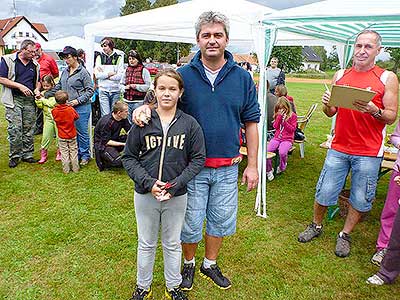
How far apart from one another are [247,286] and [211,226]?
0.65 metres

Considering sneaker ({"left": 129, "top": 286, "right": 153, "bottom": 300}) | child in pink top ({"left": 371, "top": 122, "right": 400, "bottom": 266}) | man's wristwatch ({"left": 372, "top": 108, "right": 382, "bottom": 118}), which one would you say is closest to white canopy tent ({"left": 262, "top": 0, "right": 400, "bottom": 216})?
man's wristwatch ({"left": 372, "top": 108, "right": 382, "bottom": 118})

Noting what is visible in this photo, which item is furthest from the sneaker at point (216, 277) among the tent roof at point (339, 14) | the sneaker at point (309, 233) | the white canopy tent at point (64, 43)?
the white canopy tent at point (64, 43)

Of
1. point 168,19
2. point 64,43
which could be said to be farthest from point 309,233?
point 64,43

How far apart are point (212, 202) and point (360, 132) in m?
1.49

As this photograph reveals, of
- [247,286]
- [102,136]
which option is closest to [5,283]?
[247,286]

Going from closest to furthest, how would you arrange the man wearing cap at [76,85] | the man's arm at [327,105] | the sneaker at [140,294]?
the sneaker at [140,294]
the man's arm at [327,105]
the man wearing cap at [76,85]

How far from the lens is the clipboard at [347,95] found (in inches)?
105

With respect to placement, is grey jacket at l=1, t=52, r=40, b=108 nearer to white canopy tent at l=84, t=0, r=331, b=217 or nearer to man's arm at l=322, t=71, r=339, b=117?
white canopy tent at l=84, t=0, r=331, b=217

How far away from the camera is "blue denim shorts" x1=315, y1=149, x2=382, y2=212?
3061mm

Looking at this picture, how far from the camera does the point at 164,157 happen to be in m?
2.17

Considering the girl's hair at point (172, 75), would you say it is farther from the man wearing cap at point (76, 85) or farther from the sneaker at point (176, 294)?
the man wearing cap at point (76, 85)

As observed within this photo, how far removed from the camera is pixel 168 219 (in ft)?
7.55

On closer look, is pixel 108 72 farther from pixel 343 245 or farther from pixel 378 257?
pixel 378 257

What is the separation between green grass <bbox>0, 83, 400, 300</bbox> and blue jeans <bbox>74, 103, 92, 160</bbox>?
2.67 feet
